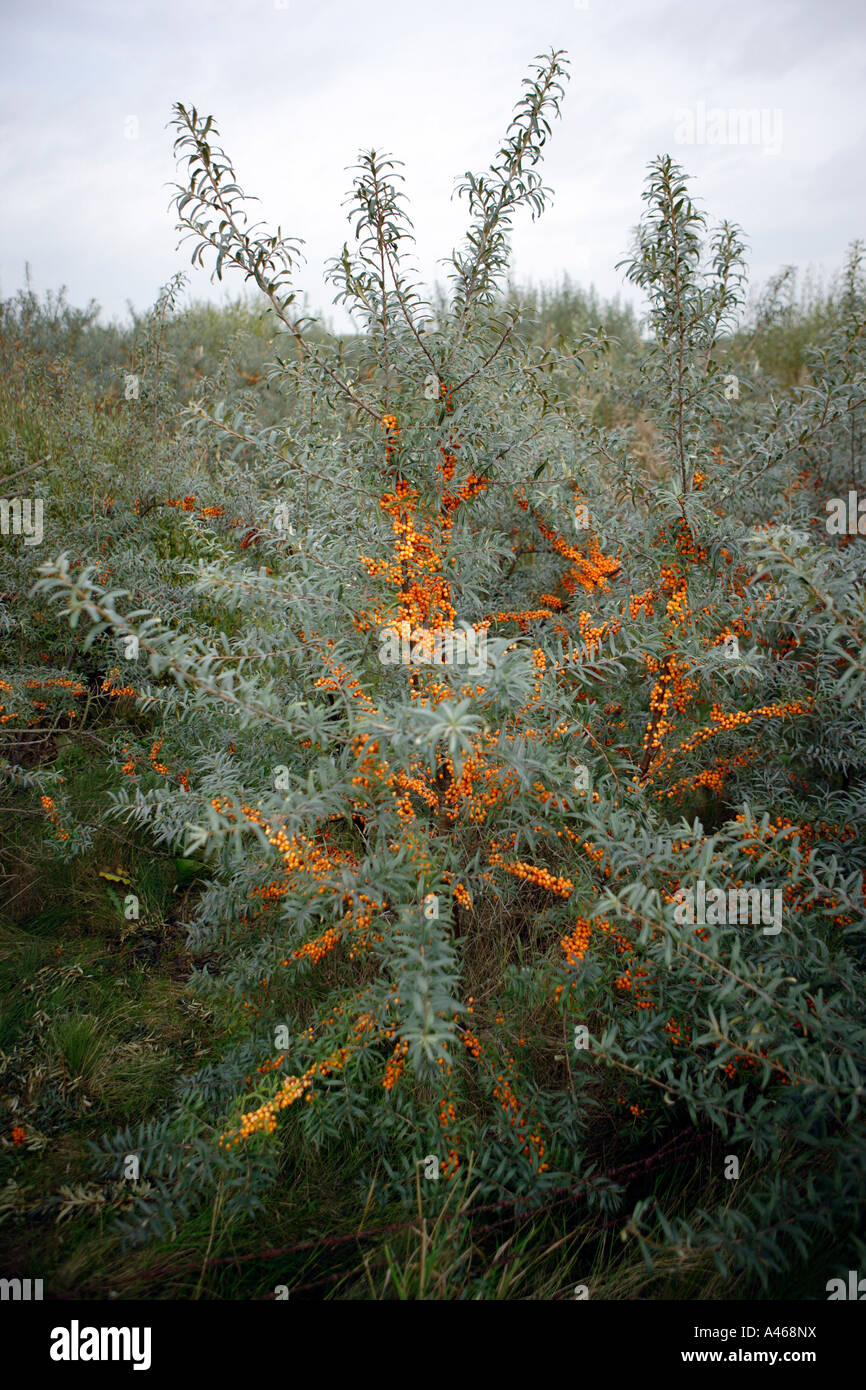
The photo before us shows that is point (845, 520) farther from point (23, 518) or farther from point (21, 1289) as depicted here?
point (23, 518)

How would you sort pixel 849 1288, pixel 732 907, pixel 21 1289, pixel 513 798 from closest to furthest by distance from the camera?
pixel 849 1288, pixel 21 1289, pixel 732 907, pixel 513 798

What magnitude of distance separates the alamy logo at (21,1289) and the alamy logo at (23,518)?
298 centimetres

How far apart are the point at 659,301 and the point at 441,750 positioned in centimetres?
189

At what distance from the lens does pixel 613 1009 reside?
1.92 meters

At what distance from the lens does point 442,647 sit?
5.49 ft

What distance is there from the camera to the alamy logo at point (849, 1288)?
1.29 m

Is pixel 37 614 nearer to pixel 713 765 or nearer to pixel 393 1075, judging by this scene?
pixel 393 1075
